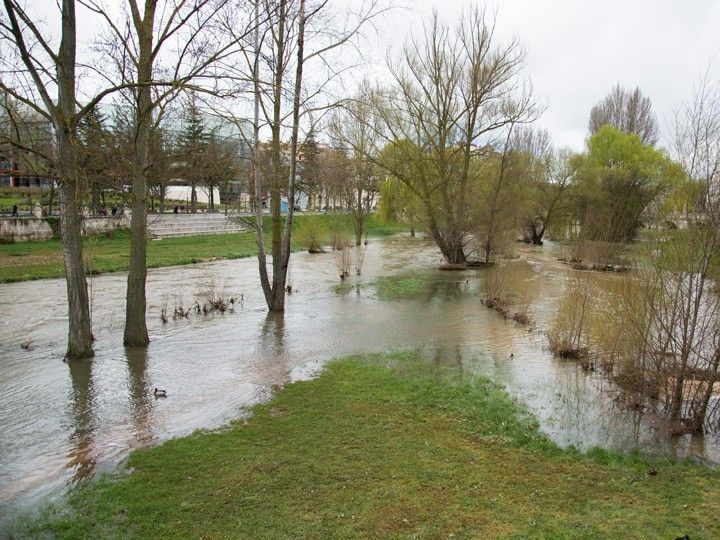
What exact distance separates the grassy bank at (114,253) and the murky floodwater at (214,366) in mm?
3038

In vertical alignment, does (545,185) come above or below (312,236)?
above

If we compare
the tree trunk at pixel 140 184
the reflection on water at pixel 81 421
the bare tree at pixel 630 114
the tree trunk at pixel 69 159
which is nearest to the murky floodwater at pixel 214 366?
the reflection on water at pixel 81 421

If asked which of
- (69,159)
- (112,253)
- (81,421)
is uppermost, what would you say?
(69,159)

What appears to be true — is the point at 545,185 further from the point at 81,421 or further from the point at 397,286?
the point at 81,421

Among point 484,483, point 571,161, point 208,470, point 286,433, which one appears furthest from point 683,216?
point 571,161

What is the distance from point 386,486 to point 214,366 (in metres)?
5.97

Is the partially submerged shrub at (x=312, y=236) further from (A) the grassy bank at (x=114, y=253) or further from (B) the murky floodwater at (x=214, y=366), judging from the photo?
(B) the murky floodwater at (x=214, y=366)

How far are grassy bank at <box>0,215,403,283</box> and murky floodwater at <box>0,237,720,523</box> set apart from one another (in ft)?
9.97

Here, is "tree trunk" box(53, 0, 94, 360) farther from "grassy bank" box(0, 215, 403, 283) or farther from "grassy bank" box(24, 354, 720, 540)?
"grassy bank" box(0, 215, 403, 283)

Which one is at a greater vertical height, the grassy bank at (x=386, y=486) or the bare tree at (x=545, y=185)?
the bare tree at (x=545, y=185)

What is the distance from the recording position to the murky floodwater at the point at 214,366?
691cm

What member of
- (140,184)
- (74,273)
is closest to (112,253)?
(140,184)

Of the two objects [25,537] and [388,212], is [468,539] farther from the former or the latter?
[388,212]

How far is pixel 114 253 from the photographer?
29.2m
